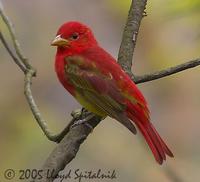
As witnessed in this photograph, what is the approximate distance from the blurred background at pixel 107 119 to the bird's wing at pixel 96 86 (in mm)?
295

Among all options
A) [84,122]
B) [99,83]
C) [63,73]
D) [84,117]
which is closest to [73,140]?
[84,122]

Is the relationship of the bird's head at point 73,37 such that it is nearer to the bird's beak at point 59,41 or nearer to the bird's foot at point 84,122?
the bird's beak at point 59,41

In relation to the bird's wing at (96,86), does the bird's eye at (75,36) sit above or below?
above

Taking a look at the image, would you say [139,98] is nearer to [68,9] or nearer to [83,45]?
[83,45]

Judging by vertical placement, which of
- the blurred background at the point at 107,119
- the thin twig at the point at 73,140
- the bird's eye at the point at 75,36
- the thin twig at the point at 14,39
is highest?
the thin twig at the point at 14,39

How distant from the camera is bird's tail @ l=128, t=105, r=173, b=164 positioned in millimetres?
4258

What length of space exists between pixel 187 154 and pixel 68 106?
1.11 meters

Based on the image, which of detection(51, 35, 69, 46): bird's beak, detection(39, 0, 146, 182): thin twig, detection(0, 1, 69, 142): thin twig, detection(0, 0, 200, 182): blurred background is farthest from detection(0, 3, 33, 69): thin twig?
detection(0, 0, 200, 182): blurred background

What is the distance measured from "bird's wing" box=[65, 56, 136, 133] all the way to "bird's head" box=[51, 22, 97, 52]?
0.32 ft

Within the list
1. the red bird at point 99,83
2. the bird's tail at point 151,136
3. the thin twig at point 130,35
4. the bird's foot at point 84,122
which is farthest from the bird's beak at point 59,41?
the bird's tail at point 151,136

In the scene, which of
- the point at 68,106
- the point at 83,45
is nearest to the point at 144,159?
the point at 68,106

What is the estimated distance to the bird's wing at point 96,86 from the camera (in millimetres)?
4535

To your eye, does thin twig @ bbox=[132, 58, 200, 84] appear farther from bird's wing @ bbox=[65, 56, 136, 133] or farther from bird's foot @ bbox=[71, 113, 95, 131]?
bird's foot @ bbox=[71, 113, 95, 131]

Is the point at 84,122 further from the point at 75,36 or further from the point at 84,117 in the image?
the point at 75,36
